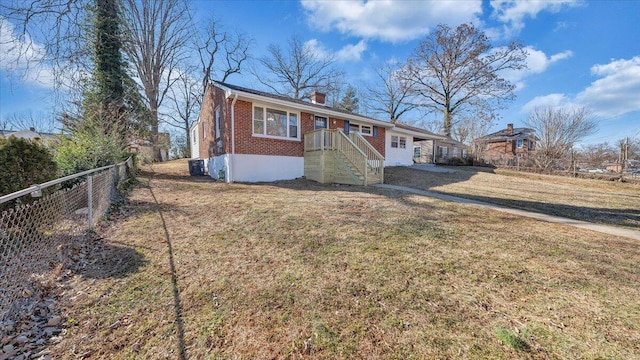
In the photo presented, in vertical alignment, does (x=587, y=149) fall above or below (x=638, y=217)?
above

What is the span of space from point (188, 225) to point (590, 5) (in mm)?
14828

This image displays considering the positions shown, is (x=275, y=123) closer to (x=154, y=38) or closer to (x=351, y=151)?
(x=351, y=151)

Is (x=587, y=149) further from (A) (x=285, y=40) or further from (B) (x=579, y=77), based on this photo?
(A) (x=285, y=40)

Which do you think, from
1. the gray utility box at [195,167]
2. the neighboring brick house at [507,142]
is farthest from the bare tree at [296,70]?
the neighboring brick house at [507,142]

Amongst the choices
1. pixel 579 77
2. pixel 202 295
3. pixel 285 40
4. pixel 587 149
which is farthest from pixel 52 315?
pixel 285 40

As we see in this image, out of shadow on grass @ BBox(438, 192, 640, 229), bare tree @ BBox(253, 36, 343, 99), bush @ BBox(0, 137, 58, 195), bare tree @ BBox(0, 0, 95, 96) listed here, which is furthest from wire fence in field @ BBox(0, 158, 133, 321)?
bare tree @ BBox(253, 36, 343, 99)

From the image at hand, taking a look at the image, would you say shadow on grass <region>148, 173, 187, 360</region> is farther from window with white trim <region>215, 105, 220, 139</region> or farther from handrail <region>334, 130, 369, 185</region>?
window with white trim <region>215, 105, 220, 139</region>

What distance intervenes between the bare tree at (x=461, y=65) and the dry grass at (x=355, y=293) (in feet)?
81.4

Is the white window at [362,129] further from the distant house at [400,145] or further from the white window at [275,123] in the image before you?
the white window at [275,123]

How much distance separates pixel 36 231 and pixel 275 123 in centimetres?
885

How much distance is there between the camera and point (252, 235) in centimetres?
443

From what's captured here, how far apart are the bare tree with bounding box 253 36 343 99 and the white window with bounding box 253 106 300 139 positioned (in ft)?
65.7

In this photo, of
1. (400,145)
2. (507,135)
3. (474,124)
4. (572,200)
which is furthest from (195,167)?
(507,135)

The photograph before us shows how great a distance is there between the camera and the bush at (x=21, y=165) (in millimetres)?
4230
